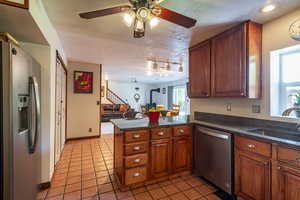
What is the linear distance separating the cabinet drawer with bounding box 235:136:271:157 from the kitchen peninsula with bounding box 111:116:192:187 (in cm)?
76

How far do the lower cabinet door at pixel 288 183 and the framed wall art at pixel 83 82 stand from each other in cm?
436

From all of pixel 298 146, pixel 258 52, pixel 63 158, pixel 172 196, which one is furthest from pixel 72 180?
pixel 258 52

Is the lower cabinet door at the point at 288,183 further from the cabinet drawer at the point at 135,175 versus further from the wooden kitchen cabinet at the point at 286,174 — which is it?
the cabinet drawer at the point at 135,175

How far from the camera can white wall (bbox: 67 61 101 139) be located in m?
4.18

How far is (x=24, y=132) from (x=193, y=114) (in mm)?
2644

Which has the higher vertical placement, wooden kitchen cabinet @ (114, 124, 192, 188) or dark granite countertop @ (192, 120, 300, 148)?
dark granite countertop @ (192, 120, 300, 148)

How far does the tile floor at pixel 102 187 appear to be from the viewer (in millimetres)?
1854

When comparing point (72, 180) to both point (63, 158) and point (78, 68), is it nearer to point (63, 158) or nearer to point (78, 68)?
point (63, 158)

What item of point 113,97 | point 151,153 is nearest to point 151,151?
point 151,153

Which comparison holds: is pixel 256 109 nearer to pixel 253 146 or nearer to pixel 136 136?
pixel 253 146

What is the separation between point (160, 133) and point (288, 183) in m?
1.37

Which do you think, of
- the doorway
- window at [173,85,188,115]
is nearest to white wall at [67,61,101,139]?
the doorway

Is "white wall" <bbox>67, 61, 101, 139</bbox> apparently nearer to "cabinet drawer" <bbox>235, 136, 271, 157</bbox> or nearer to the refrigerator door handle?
the refrigerator door handle

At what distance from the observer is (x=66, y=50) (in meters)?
3.26
